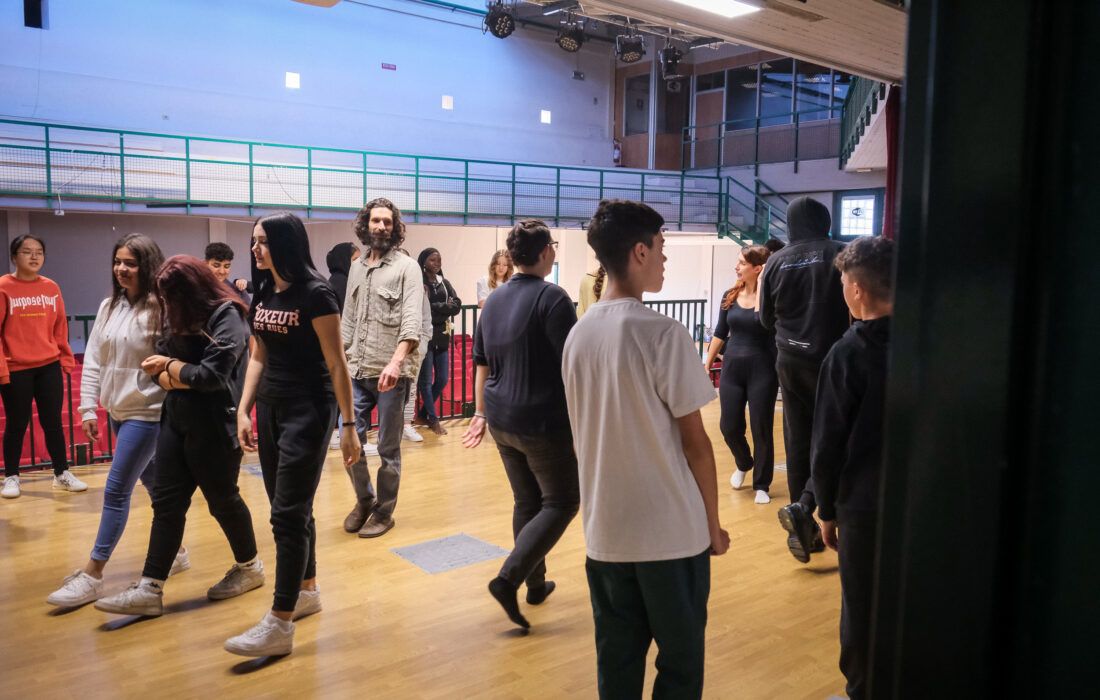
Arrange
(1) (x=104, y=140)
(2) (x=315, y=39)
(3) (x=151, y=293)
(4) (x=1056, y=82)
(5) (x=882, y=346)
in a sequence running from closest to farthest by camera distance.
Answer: (4) (x=1056, y=82) < (5) (x=882, y=346) < (3) (x=151, y=293) < (1) (x=104, y=140) < (2) (x=315, y=39)

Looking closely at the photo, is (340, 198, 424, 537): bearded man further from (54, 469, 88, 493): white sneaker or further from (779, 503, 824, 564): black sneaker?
(779, 503, 824, 564): black sneaker

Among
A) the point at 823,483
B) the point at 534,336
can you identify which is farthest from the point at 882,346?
the point at 534,336

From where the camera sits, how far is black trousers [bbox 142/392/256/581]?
359 centimetres

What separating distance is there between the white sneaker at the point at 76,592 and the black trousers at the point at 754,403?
3.63 metres

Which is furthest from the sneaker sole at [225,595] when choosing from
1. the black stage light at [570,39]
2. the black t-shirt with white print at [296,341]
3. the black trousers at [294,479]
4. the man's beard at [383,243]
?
the black stage light at [570,39]

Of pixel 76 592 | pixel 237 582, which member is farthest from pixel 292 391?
pixel 76 592

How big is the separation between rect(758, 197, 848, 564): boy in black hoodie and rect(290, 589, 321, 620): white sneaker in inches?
91.9

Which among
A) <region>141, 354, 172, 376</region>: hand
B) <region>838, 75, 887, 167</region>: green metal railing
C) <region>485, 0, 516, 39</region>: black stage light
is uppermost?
<region>485, 0, 516, 39</region>: black stage light

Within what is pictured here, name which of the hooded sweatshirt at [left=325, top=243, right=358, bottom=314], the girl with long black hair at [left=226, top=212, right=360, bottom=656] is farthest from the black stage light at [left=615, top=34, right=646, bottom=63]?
the girl with long black hair at [left=226, top=212, right=360, bottom=656]

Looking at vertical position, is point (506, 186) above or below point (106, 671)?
above

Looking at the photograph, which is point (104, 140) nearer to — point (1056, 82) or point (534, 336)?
point (534, 336)

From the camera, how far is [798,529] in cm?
430

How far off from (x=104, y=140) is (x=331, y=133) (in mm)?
5045

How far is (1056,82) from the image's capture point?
0.53 meters
